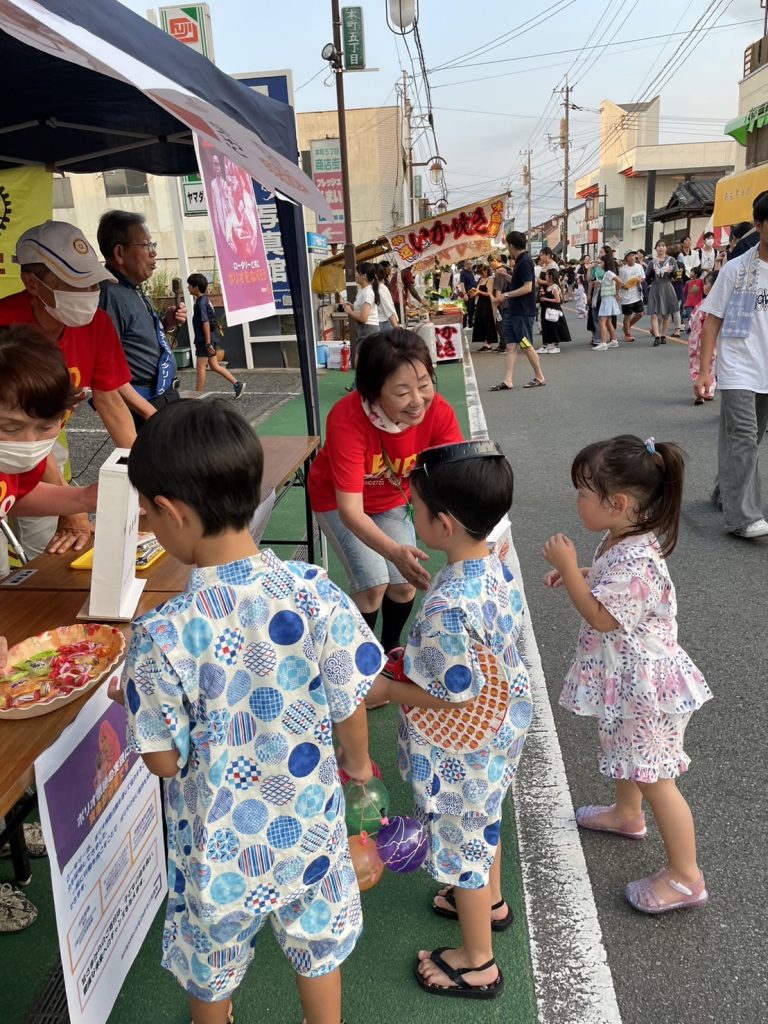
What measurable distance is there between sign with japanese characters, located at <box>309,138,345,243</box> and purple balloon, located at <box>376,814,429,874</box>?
16519mm

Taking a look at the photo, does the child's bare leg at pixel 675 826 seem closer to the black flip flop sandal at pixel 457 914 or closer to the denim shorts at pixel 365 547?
the black flip flop sandal at pixel 457 914

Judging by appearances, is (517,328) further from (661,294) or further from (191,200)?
(191,200)

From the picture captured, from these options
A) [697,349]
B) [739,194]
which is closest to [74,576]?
[697,349]

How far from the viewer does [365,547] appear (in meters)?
2.99

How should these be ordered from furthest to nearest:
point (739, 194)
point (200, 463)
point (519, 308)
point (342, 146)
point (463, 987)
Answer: point (739, 194) → point (342, 146) → point (519, 308) → point (463, 987) → point (200, 463)

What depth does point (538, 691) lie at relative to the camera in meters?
3.30

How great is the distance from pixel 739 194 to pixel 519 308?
25.2ft

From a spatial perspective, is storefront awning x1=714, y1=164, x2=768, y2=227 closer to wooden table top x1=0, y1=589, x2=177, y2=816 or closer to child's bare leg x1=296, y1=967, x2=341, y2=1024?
wooden table top x1=0, y1=589, x2=177, y2=816

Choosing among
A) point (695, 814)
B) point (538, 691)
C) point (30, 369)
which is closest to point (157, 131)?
point (30, 369)

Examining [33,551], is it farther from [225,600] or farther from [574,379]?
[574,379]

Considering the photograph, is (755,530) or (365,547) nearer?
(365,547)

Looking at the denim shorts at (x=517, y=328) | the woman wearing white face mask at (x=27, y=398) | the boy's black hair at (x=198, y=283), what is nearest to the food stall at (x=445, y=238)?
the denim shorts at (x=517, y=328)

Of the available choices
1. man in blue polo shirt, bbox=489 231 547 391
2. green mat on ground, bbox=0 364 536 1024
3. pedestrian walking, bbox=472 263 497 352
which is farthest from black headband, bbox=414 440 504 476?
pedestrian walking, bbox=472 263 497 352

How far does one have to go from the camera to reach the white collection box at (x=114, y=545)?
76.2 inches
